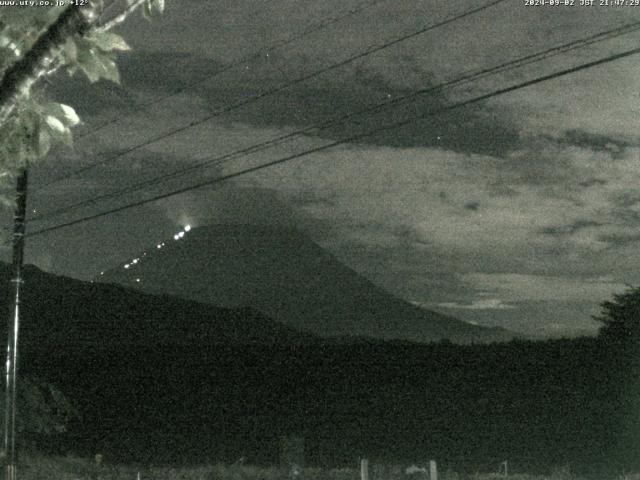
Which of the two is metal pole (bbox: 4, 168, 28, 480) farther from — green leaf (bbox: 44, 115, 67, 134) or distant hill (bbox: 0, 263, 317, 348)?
distant hill (bbox: 0, 263, 317, 348)

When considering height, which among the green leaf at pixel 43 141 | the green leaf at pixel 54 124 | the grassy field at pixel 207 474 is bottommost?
the grassy field at pixel 207 474

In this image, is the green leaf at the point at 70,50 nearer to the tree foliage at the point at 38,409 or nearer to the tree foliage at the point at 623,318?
the tree foliage at the point at 38,409

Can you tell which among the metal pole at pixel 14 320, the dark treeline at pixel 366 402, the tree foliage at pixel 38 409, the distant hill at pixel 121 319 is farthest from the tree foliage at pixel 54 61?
the distant hill at pixel 121 319

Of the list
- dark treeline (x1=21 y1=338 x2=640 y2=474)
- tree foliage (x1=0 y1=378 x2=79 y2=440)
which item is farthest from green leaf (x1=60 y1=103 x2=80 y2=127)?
dark treeline (x1=21 y1=338 x2=640 y2=474)

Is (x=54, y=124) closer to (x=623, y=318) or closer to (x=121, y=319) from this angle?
(x=623, y=318)

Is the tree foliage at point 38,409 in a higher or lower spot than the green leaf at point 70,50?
lower

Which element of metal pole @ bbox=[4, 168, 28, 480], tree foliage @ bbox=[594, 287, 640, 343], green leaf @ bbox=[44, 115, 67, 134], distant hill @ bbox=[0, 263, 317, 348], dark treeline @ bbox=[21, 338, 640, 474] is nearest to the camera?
green leaf @ bbox=[44, 115, 67, 134]
